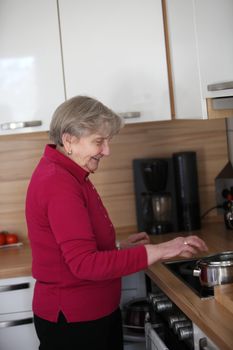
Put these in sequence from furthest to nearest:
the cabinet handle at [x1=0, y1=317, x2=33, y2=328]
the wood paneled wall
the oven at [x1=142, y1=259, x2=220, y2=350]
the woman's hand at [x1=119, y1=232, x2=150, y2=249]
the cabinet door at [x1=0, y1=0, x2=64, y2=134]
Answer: the wood paneled wall, the cabinet door at [x1=0, y1=0, x2=64, y2=134], the cabinet handle at [x1=0, y1=317, x2=33, y2=328], the woman's hand at [x1=119, y1=232, x2=150, y2=249], the oven at [x1=142, y1=259, x2=220, y2=350]

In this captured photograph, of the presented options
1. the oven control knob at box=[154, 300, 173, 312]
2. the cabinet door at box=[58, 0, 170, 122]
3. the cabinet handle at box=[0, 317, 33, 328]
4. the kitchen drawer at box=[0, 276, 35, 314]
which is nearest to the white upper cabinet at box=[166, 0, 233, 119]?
the cabinet door at box=[58, 0, 170, 122]

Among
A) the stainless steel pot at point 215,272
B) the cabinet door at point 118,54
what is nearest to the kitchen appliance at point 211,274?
the stainless steel pot at point 215,272

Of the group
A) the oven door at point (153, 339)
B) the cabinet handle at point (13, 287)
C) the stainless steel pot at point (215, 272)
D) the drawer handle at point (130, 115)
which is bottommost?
the oven door at point (153, 339)

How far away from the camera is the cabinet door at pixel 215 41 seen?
6.88 ft

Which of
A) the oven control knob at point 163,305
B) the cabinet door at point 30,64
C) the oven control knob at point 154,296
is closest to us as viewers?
the oven control knob at point 163,305

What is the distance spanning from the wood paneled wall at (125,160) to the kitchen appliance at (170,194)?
135 millimetres

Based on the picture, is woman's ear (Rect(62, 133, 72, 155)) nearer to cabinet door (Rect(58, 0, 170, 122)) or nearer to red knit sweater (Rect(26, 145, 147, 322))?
red knit sweater (Rect(26, 145, 147, 322))

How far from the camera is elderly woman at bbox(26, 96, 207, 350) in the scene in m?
1.61

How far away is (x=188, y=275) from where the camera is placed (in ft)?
6.26

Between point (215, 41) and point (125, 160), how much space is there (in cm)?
88

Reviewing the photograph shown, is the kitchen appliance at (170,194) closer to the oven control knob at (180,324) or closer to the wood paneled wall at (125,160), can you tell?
the wood paneled wall at (125,160)

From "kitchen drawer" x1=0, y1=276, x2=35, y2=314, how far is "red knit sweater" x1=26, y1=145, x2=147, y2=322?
456 mm

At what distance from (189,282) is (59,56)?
1.13 meters

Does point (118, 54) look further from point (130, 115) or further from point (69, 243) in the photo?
point (69, 243)
